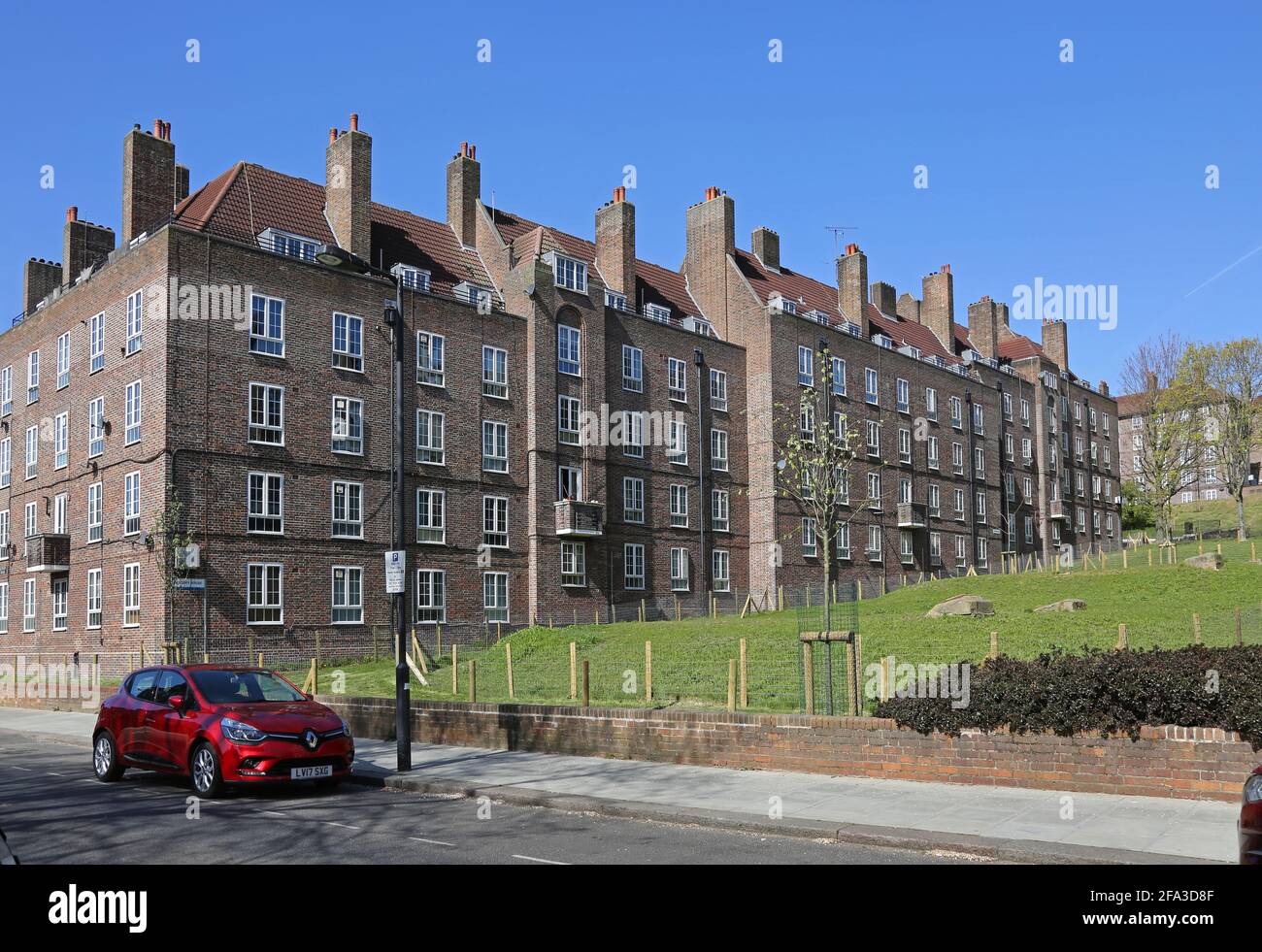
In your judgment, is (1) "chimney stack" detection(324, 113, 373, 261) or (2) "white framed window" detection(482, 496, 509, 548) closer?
(1) "chimney stack" detection(324, 113, 373, 261)

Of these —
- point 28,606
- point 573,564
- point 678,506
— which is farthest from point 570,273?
point 28,606

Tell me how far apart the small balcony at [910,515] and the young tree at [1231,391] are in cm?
2366

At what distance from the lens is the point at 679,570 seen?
47.7 metres

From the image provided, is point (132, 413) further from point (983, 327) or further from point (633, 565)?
point (983, 327)

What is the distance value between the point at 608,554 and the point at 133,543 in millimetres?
17888

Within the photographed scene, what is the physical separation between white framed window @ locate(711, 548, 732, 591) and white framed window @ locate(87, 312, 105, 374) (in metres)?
25.8

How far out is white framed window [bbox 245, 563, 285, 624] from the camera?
34.0 metres

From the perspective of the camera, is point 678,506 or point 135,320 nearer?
point 135,320

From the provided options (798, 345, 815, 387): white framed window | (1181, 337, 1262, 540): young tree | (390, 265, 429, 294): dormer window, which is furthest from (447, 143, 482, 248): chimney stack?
(1181, 337, 1262, 540): young tree

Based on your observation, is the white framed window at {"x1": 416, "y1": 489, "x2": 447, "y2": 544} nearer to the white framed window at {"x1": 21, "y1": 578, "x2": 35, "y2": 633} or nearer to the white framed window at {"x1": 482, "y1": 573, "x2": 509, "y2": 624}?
the white framed window at {"x1": 482, "y1": 573, "x2": 509, "y2": 624}

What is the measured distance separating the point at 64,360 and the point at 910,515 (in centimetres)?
4038

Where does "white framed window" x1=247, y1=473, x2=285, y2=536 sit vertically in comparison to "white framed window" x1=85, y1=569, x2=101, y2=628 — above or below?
above

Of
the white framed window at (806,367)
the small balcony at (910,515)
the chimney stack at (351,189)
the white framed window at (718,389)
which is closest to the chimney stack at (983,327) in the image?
the small balcony at (910,515)
